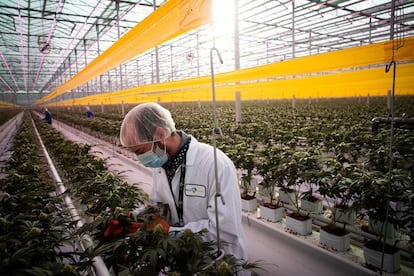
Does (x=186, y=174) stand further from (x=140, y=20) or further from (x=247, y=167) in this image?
(x=140, y=20)

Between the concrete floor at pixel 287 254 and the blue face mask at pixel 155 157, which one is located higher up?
the blue face mask at pixel 155 157

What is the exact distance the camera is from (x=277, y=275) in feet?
8.05

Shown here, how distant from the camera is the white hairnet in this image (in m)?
1.66

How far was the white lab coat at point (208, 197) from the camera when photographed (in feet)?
5.10

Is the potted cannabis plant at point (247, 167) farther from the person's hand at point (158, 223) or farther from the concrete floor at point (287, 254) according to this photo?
the person's hand at point (158, 223)

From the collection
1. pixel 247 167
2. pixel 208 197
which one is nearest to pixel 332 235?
pixel 247 167

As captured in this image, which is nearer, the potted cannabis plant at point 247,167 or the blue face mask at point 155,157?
the blue face mask at point 155,157

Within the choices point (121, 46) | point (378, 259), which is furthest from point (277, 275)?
point (121, 46)

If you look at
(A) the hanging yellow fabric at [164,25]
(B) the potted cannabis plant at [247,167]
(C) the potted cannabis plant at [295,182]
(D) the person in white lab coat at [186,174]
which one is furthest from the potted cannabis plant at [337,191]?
(A) the hanging yellow fabric at [164,25]

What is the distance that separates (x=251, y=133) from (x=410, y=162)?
3681mm

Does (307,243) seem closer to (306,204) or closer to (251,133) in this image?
(306,204)

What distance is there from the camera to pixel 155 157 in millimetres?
1734

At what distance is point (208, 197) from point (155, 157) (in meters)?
0.43

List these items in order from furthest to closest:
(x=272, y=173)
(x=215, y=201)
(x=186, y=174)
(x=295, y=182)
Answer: (x=272, y=173) → (x=295, y=182) → (x=186, y=174) → (x=215, y=201)
